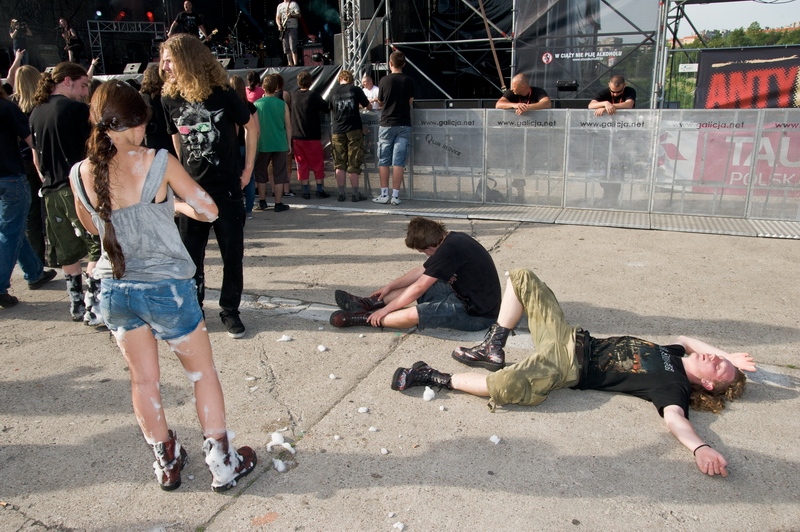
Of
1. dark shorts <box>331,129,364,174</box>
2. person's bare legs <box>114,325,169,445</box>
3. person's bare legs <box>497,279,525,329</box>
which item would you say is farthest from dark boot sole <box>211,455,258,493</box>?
dark shorts <box>331,129,364,174</box>

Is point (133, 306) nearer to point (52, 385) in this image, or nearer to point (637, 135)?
point (52, 385)

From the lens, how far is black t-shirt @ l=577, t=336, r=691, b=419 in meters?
3.18

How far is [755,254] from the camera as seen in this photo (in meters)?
6.00

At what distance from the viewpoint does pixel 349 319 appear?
174 inches

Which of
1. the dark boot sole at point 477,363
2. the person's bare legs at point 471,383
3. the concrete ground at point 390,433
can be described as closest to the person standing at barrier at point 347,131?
the concrete ground at point 390,433

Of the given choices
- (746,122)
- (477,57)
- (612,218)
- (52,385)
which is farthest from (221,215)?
(477,57)

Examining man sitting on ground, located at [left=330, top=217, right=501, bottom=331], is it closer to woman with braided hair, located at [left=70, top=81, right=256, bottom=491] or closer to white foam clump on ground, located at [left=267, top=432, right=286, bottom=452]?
white foam clump on ground, located at [left=267, top=432, right=286, bottom=452]

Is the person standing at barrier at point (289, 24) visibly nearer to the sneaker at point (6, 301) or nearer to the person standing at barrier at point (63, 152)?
the person standing at barrier at point (63, 152)

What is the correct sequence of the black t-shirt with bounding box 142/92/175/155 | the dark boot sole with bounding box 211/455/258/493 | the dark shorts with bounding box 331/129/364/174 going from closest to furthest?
the dark boot sole with bounding box 211/455/258/493 → the black t-shirt with bounding box 142/92/175/155 → the dark shorts with bounding box 331/129/364/174

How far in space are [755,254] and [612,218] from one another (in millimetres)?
1787

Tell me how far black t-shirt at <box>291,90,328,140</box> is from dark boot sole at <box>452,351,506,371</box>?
6125mm

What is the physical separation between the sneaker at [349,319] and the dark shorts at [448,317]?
430 mm

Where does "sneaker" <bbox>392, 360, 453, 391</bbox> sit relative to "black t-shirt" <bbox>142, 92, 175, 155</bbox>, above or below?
below

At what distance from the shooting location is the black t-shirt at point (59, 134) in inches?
176
